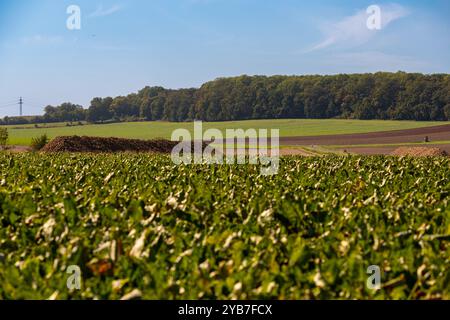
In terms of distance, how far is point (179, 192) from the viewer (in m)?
8.81

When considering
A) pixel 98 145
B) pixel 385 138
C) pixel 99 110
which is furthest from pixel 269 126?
pixel 98 145

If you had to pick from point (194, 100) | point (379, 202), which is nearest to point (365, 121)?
point (194, 100)

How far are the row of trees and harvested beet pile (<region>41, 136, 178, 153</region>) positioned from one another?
7196 centimetres

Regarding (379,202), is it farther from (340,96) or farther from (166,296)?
(340,96)

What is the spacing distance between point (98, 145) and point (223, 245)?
40.0 metres

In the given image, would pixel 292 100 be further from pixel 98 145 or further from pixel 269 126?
pixel 98 145

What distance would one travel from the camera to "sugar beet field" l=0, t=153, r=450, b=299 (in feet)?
15.5

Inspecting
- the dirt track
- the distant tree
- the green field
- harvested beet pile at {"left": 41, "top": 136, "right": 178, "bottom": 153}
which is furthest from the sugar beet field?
the distant tree

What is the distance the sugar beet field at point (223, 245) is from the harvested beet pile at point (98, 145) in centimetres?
3511

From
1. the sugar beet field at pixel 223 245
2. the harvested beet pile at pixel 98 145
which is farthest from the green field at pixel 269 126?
the sugar beet field at pixel 223 245

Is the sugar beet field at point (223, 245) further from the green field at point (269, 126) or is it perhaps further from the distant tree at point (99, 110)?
the distant tree at point (99, 110)

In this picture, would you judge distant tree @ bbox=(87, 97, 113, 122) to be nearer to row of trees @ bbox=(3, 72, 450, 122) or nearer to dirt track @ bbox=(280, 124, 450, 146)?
row of trees @ bbox=(3, 72, 450, 122)

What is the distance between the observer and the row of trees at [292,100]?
110812mm
